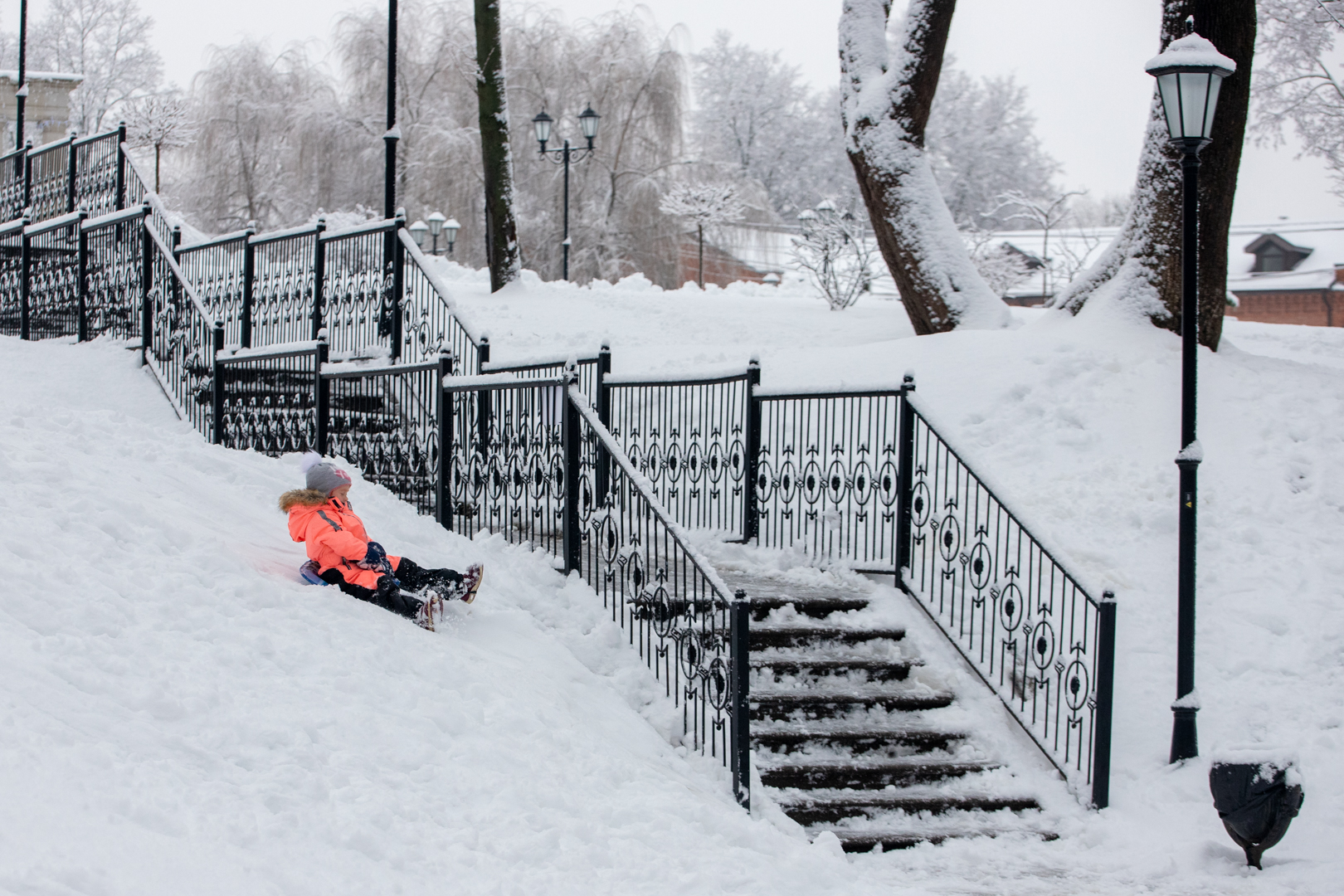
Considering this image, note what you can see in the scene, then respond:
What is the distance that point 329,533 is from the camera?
20.8ft

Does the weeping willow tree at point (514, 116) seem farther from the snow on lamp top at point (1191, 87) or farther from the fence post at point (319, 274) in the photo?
the snow on lamp top at point (1191, 87)

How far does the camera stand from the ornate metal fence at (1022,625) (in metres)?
6.62

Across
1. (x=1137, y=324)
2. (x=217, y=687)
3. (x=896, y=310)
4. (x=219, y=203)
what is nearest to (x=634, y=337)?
(x=896, y=310)

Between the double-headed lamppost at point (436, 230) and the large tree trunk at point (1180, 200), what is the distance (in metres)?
18.3

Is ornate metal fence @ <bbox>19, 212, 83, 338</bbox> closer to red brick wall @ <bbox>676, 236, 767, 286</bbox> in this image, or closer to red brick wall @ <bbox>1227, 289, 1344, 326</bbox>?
red brick wall @ <bbox>676, 236, 767, 286</bbox>

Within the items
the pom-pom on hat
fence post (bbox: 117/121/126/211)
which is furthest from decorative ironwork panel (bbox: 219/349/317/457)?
fence post (bbox: 117/121/126/211)

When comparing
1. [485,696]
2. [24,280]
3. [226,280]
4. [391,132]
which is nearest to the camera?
[485,696]

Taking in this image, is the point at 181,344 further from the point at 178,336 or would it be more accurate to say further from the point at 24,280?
the point at 24,280

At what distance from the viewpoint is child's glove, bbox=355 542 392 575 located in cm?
634

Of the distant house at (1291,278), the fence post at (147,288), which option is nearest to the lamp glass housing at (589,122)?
the fence post at (147,288)

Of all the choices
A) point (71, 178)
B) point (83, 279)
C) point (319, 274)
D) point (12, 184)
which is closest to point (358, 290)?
point (319, 274)

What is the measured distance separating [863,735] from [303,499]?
3.31 meters

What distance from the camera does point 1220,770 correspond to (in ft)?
19.0

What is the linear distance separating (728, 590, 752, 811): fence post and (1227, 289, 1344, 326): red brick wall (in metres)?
46.9
